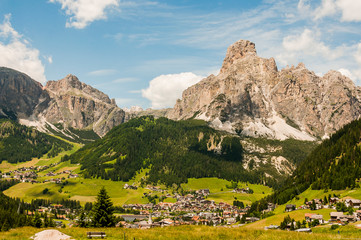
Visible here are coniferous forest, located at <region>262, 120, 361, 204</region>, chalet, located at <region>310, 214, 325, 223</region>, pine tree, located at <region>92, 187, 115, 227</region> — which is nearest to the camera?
pine tree, located at <region>92, 187, 115, 227</region>

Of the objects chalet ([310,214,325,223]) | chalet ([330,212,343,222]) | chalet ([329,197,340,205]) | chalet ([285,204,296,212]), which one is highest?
chalet ([329,197,340,205])

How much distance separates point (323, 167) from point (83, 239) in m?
138

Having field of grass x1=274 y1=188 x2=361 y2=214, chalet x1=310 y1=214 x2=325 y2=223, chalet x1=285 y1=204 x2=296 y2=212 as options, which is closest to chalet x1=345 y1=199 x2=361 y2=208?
field of grass x1=274 y1=188 x2=361 y2=214

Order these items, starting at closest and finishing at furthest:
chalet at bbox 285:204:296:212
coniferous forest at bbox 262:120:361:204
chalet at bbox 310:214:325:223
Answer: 1. chalet at bbox 310:214:325:223
2. coniferous forest at bbox 262:120:361:204
3. chalet at bbox 285:204:296:212

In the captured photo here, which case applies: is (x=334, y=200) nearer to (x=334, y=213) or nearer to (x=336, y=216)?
(x=334, y=213)

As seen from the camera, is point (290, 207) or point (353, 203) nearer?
point (353, 203)

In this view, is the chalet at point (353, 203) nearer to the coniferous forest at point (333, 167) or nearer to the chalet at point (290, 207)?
the coniferous forest at point (333, 167)

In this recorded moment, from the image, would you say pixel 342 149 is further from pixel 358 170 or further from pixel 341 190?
pixel 341 190

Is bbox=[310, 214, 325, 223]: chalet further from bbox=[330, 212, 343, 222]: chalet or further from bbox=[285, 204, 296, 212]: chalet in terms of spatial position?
bbox=[285, 204, 296, 212]: chalet

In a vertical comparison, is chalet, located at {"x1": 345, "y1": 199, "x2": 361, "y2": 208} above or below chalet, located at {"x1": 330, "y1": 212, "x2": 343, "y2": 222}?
above

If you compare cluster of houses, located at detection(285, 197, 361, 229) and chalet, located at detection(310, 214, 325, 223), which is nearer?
cluster of houses, located at detection(285, 197, 361, 229)

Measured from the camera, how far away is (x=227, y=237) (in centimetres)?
2945

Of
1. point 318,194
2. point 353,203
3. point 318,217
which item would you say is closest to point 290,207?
point 318,194

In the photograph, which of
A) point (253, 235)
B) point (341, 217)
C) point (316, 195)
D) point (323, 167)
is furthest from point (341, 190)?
point (253, 235)
